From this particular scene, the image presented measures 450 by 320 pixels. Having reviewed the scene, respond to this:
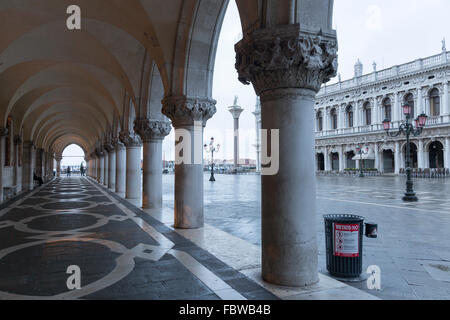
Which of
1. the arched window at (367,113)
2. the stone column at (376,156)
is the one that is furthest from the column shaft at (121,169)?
the arched window at (367,113)

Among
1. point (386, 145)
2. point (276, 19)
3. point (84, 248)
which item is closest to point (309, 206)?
point (276, 19)

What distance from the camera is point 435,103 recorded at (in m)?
40.1

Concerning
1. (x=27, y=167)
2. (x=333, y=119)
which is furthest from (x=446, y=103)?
(x=27, y=167)

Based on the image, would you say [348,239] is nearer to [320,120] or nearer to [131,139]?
[131,139]

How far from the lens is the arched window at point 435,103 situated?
39591mm

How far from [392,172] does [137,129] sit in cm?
4131

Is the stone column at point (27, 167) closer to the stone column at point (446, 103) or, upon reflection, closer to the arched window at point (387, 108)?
the stone column at point (446, 103)

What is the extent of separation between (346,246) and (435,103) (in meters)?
43.4

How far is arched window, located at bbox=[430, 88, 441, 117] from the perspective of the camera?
130 feet

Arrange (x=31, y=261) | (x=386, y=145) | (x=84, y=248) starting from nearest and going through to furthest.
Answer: (x=31, y=261) → (x=84, y=248) → (x=386, y=145)

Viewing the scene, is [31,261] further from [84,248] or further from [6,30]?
[6,30]

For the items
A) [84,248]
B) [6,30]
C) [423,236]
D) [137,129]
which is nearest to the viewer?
[84,248]

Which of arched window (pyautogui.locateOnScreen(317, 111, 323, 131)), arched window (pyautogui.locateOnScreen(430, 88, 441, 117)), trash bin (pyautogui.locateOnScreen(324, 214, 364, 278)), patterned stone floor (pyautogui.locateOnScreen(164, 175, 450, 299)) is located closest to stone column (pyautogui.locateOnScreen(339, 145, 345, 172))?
arched window (pyautogui.locateOnScreen(317, 111, 323, 131))
